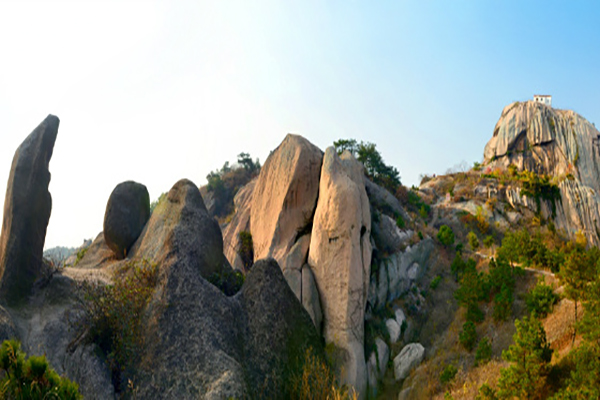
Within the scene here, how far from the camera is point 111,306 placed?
8.15 meters

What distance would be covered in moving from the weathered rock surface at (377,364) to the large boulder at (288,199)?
177 inches

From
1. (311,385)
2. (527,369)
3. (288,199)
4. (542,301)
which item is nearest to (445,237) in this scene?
(542,301)

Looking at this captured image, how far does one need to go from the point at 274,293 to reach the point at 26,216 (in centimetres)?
582

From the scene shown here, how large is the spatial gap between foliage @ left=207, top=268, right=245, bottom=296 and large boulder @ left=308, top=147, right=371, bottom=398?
366cm

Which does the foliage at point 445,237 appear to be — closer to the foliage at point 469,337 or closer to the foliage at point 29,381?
the foliage at point 469,337

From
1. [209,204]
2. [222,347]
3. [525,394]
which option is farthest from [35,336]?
[209,204]

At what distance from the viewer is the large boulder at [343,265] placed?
41.4 ft

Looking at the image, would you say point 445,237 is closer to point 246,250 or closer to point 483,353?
point 483,353

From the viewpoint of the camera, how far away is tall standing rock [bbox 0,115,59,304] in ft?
28.5

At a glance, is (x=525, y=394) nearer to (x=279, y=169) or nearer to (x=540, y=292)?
(x=540, y=292)

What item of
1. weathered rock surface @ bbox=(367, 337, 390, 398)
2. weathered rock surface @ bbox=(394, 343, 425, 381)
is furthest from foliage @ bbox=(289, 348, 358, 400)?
weathered rock surface @ bbox=(394, 343, 425, 381)

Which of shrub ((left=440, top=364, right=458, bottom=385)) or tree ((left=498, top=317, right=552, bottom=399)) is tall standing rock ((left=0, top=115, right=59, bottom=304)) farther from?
shrub ((left=440, top=364, right=458, bottom=385))

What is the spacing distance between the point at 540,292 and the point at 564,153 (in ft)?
148

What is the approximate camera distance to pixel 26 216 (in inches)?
355
